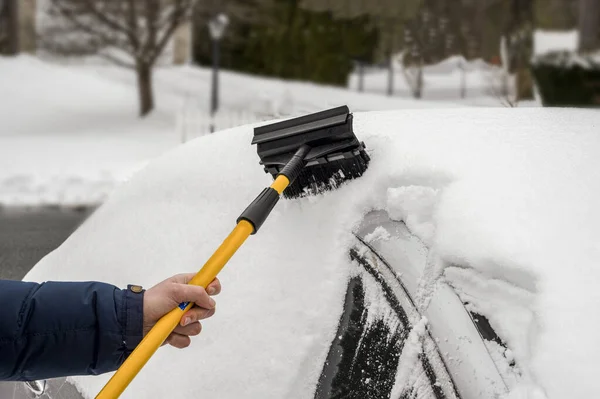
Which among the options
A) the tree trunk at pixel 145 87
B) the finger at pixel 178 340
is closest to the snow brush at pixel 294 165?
the finger at pixel 178 340

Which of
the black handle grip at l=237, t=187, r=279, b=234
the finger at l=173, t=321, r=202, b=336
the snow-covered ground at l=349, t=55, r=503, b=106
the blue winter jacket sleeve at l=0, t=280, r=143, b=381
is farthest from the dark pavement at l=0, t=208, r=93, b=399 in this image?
the snow-covered ground at l=349, t=55, r=503, b=106

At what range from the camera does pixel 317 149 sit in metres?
1.62

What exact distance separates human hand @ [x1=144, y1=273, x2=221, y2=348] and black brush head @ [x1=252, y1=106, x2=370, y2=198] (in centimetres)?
30

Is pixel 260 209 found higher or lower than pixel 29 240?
higher

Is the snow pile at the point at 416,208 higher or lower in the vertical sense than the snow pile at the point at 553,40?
lower

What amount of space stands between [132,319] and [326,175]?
1.61ft

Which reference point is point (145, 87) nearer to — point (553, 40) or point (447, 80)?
point (447, 80)

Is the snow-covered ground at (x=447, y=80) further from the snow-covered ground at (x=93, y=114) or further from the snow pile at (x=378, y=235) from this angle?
the snow pile at (x=378, y=235)

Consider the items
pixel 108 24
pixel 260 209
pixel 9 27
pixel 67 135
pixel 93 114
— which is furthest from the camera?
pixel 9 27

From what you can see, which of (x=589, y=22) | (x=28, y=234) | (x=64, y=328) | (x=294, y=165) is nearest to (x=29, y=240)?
(x=28, y=234)

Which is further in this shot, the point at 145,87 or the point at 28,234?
the point at 145,87

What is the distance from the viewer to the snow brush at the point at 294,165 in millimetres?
1371

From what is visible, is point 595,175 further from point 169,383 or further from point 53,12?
point 53,12

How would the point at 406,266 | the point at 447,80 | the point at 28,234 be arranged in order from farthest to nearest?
the point at 447,80
the point at 28,234
the point at 406,266
